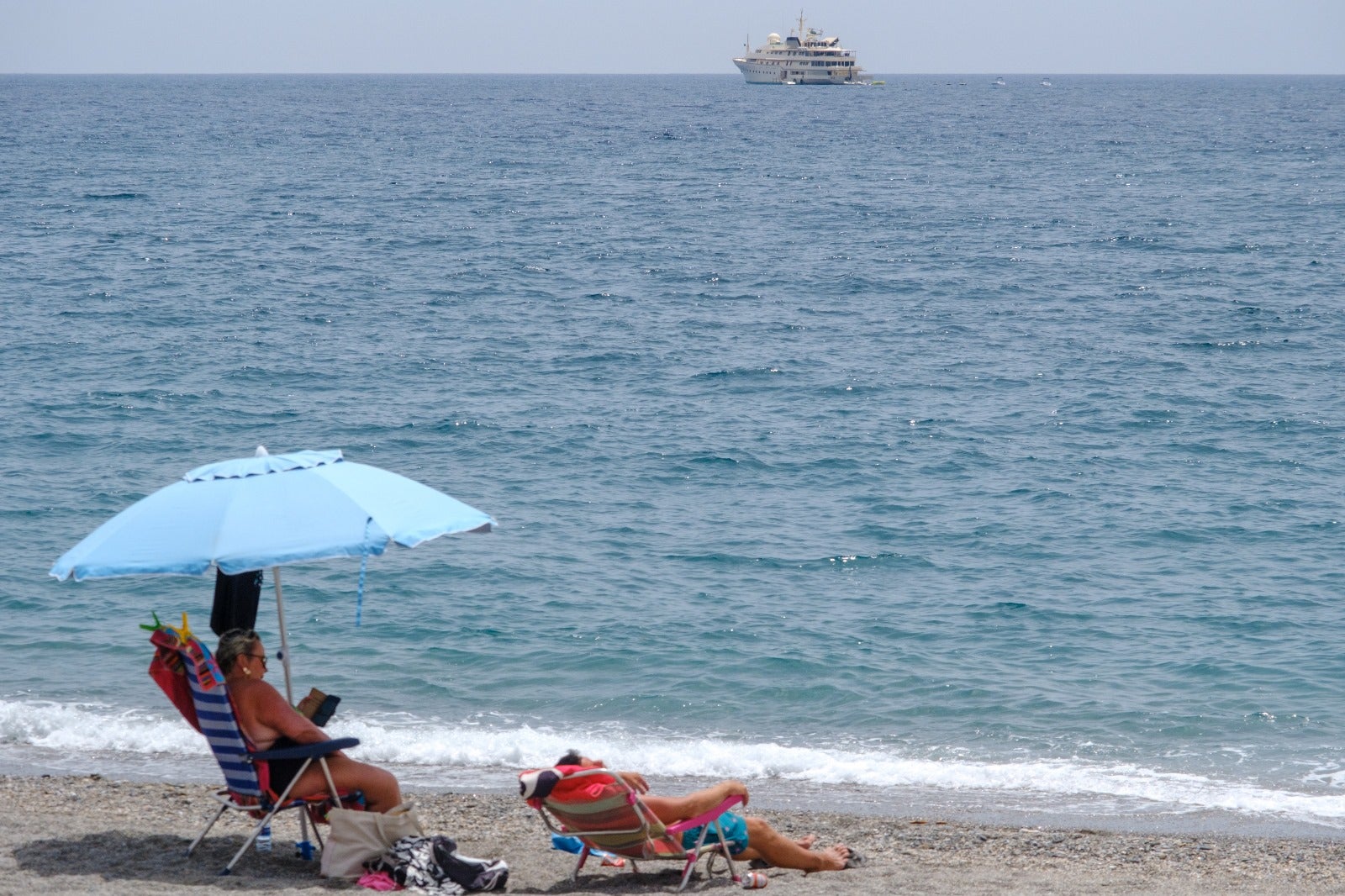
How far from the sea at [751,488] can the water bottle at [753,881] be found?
295cm

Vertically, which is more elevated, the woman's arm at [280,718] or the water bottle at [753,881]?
the woman's arm at [280,718]

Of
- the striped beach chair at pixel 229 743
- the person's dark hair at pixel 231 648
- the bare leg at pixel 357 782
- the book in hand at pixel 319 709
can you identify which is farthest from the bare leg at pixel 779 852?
the person's dark hair at pixel 231 648

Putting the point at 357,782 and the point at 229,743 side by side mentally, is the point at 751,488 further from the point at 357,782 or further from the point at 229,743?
the point at 229,743

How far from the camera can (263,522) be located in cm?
657

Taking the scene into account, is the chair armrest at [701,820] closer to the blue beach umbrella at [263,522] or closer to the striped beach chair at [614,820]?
the striped beach chair at [614,820]

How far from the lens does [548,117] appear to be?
392 ft

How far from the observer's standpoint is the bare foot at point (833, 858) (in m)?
7.59

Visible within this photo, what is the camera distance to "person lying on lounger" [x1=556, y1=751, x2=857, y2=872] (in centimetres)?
708

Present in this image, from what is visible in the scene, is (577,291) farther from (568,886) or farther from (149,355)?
(568,886)

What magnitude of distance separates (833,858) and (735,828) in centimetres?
74

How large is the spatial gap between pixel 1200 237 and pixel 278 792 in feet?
140

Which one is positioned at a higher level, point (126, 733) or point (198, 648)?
point (198, 648)

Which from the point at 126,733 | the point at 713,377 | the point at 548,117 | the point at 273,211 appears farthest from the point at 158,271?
the point at 548,117
